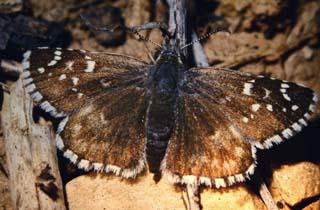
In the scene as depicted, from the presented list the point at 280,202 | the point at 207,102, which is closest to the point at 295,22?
the point at 207,102

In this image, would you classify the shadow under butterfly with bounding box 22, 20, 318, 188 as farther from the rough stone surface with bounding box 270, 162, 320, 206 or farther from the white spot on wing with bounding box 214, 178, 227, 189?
the rough stone surface with bounding box 270, 162, 320, 206

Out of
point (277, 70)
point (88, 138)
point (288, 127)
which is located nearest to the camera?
point (288, 127)

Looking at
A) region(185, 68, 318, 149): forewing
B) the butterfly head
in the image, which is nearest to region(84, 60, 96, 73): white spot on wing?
the butterfly head

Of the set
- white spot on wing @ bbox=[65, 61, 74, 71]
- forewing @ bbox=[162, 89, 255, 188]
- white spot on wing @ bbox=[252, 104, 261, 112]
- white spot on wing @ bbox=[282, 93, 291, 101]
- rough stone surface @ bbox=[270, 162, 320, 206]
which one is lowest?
rough stone surface @ bbox=[270, 162, 320, 206]

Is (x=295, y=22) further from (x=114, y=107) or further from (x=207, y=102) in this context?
(x=114, y=107)

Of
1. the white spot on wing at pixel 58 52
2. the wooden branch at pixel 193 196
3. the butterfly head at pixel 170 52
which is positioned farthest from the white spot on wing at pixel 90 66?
the wooden branch at pixel 193 196

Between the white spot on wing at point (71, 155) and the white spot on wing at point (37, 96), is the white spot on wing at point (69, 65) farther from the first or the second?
the white spot on wing at point (71, 155)
